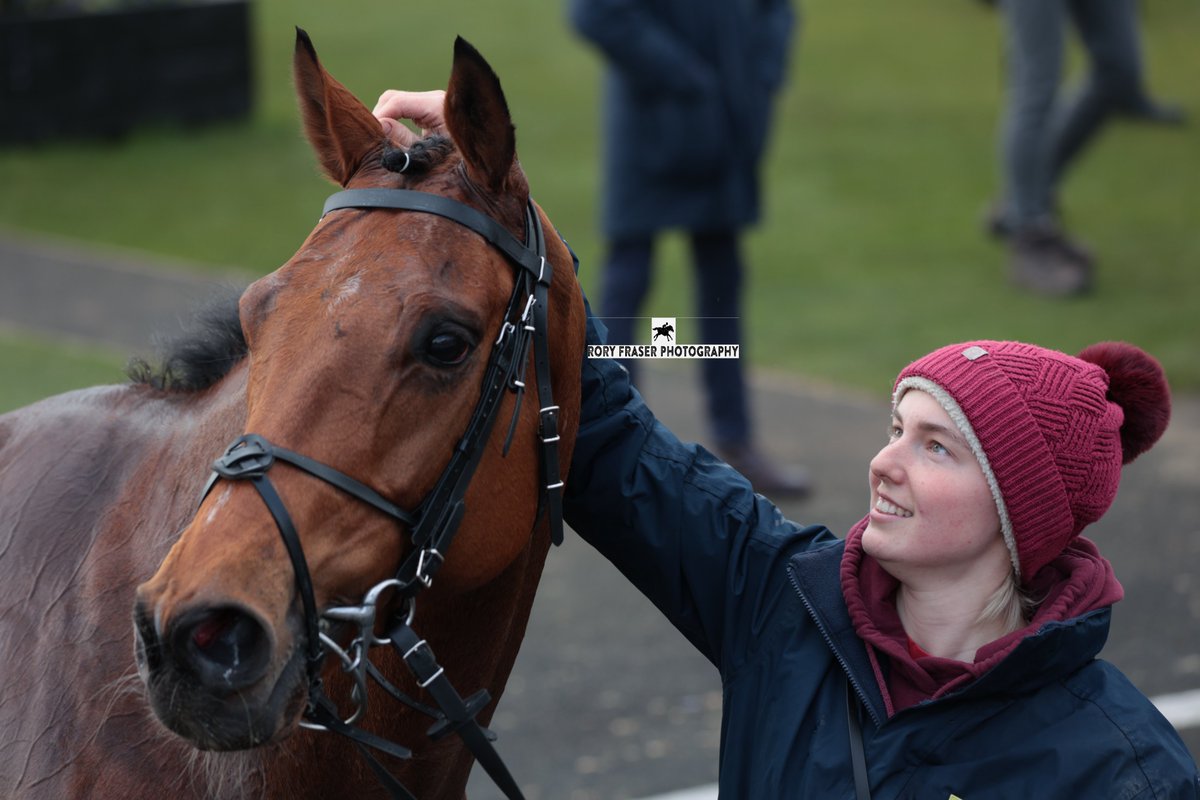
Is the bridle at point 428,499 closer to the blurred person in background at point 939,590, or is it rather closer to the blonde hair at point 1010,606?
the blurred person in background at point 939,590

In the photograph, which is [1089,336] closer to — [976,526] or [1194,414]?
[1194,414]

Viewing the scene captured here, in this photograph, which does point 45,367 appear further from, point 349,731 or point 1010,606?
point 1010,606

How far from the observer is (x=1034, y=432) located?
7.48ft

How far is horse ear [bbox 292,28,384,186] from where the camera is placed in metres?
2.35

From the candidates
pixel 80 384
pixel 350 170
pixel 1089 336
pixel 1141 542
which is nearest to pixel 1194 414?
pixel 1089 336

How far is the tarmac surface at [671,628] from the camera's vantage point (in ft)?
15.3

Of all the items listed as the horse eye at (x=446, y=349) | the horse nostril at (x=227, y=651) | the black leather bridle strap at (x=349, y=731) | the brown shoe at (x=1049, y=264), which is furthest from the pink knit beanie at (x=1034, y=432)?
the brown shoe at (x=1049, y=264)

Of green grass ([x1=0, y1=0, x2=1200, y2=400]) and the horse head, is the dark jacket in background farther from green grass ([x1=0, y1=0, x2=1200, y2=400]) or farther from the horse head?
the horse head

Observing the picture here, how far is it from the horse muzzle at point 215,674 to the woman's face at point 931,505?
0.94 meters

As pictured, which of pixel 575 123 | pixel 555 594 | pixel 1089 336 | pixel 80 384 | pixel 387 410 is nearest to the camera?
pixel 387 410

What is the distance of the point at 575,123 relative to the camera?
1188 cm

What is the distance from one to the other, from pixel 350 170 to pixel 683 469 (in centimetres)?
78

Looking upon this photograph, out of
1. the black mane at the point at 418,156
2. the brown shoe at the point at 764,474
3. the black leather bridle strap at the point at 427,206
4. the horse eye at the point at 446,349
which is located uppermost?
the black mane at the point at 418,156

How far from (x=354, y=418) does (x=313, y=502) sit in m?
0.13
